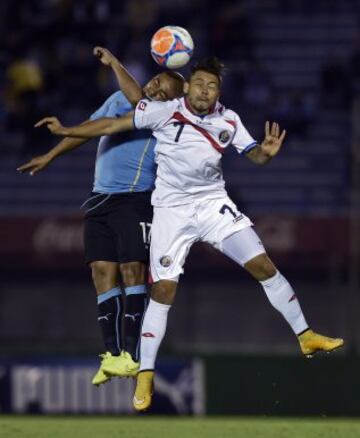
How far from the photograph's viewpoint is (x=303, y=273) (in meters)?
21.8

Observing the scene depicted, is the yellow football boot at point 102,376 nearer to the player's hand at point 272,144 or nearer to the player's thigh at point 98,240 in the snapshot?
the player's thigh at point 98,240

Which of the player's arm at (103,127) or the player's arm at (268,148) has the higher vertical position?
the player's arm at (103,127)

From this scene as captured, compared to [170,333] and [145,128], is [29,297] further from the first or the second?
[145,128]

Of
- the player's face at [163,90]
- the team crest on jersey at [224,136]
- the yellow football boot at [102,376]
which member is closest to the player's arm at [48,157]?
the player's face at [163,90]

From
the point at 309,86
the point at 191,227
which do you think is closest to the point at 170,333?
the point at 309,86

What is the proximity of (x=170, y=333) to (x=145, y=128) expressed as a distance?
8909mm

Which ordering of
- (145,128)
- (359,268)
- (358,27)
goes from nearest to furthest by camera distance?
1. (145,128)
2. (359,268)
3. (358,27)

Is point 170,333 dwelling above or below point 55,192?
below

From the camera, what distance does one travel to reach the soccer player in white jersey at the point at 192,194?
38.7 ft

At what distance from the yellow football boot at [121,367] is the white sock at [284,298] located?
3.97 ft

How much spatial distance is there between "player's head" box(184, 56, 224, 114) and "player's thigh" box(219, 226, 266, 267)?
39.7 inches

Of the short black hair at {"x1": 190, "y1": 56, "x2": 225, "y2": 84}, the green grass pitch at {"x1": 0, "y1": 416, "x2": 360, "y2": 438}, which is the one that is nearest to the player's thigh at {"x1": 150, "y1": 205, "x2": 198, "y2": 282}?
the short black hair at {"x1": 190, "y1": 56, "x2": 225, "y2": 84}

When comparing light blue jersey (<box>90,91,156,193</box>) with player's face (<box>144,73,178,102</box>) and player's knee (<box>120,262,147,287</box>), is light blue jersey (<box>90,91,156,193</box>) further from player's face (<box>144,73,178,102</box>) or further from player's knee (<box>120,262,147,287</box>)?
player's knee (<box>120,262,147,287</box>)

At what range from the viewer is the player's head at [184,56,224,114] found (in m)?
11.7
